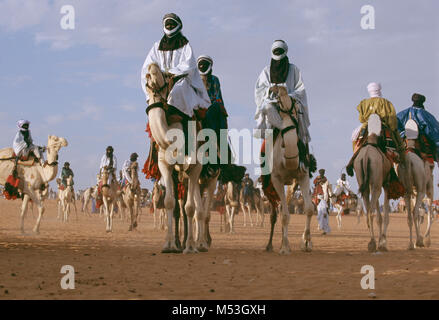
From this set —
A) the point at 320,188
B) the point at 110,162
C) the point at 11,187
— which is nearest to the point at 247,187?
the point at 320,188

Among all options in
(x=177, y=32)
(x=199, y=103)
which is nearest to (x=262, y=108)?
(x=199, y=103)

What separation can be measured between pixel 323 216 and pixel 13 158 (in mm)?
12719

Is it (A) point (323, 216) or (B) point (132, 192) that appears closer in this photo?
(B) point (132, 192)

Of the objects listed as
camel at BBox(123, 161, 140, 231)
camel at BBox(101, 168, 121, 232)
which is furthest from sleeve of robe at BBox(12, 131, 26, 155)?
camel at BBox(123, 161, 140, 231)

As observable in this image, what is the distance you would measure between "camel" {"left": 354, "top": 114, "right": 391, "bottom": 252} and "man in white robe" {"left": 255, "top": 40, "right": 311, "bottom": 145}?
3.85 feet

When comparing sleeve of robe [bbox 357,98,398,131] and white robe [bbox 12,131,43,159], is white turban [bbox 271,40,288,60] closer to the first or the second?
sleeve of robe [bbox 357,98,398,131]

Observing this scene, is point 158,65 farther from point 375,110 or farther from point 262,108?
point 375,110

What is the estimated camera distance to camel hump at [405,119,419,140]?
1346cm

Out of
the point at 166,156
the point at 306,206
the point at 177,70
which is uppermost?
the point at 177,70

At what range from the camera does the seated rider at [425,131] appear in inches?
535

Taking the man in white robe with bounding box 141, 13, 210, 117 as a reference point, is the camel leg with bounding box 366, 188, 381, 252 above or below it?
below

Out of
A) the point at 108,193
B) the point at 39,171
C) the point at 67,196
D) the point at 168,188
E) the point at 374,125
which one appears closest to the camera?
the point at 168,188

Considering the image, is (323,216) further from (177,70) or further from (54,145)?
(177,70)

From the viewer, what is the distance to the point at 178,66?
33.7 ft
